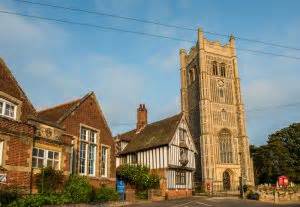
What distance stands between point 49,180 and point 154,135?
61.2 feet

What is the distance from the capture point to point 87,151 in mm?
22078

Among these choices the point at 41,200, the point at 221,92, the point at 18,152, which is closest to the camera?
the point at 41,200

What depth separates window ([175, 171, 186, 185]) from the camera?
1275 inches

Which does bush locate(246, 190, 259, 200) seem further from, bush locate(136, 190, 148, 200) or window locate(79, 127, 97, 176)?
window locate(79, 127, 97, 176)

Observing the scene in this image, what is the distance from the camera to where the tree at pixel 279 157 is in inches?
2304

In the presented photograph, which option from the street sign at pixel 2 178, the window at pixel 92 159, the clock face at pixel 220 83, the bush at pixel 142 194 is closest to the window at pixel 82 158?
the window at pixel 92 159

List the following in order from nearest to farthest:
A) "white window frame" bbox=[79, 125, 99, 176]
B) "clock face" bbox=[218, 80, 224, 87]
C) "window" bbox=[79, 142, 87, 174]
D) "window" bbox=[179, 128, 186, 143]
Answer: "window" bbox=[79, 142, 87, 174]
"white window frame" bbox=[79, 125, 99, 176]
"window" bbox=[179, 128, 186, 143]
"clock face" bbox=[218, 80, 224, 87]

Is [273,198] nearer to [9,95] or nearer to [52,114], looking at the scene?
[52,114]

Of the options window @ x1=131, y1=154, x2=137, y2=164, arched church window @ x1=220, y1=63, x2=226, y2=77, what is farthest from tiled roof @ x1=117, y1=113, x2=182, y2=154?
arched church window @ x1=220, y1=63, x2=226, y2=77

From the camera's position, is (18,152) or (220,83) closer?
(18,152)

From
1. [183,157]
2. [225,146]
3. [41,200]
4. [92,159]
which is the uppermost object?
[225,146]

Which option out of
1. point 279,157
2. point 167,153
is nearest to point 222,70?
point 279,157

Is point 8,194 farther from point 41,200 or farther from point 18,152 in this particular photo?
point 18,152

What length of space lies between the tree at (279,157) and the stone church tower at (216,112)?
2803mm
